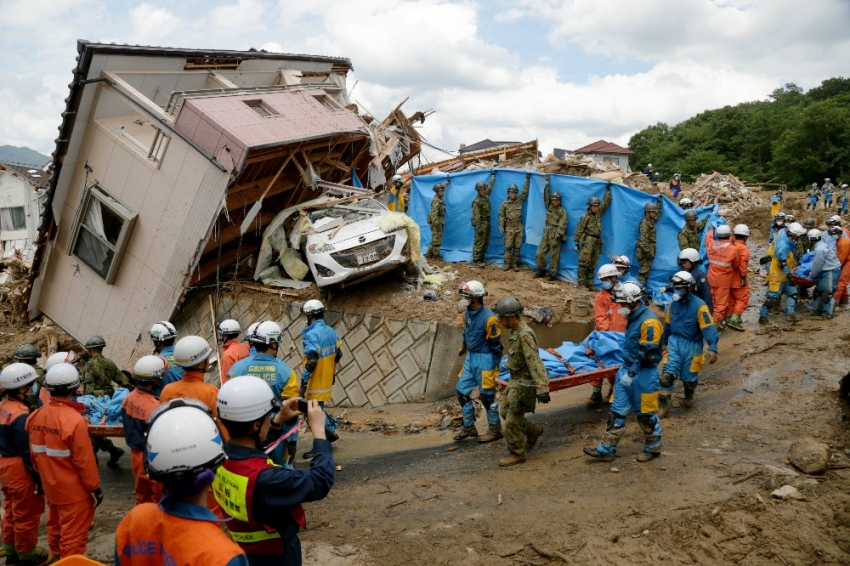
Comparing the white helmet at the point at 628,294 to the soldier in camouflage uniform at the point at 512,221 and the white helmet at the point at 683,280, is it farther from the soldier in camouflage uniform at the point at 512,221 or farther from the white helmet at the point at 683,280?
the soldier in camouflage uniform at the point at 512,221

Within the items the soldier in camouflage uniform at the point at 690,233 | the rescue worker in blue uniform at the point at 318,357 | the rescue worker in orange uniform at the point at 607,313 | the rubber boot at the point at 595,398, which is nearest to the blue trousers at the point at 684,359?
the rescue worker in orange uniform at the point at 607,313

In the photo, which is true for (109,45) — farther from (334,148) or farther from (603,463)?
(603,463)

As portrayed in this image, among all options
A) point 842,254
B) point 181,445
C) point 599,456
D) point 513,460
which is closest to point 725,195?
point 842,254

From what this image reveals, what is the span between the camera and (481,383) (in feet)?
22.0

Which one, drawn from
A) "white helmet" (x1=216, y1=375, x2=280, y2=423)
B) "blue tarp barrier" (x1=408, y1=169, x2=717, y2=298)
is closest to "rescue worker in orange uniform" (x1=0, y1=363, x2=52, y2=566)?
"white helmet" (x1=216, y1=375, x2=280, y2=423)

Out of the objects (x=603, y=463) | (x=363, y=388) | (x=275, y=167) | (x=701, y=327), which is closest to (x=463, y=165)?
(x=275, y=167)

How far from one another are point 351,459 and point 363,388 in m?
2.66

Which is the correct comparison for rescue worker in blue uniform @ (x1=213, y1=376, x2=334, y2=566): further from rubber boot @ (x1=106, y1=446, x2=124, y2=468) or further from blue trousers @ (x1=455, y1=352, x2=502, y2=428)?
rubber boot @ (x1=106, y1=446, x2=124, y2=468)

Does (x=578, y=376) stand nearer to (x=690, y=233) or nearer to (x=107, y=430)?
(x=107, y=430)

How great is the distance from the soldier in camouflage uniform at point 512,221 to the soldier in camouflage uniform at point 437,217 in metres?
1.50

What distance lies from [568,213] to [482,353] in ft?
19.6

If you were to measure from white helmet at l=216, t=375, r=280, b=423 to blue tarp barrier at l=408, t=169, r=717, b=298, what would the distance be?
982cm

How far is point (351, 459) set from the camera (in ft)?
22.1

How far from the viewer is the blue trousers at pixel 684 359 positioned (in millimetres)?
6711
